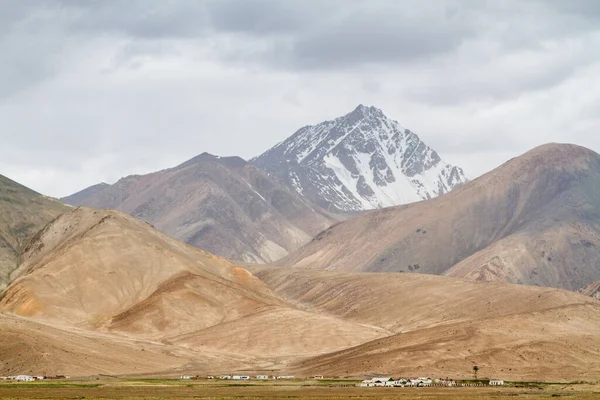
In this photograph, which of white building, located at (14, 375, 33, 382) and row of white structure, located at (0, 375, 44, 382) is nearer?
white building, located at (14, 375, 33, 382)

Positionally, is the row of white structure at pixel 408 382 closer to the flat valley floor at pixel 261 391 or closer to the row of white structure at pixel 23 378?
the flat valley floor at pixel 261 391

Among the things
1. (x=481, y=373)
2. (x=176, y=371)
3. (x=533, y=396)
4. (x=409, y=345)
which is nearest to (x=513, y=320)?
(x=409, y=345)

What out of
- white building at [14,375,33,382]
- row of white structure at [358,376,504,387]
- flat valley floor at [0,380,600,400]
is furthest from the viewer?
white building at [14,375,33,382]

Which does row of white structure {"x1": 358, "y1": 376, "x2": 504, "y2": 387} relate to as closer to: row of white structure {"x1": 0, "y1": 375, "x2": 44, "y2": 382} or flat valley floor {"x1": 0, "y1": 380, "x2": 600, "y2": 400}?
flat valley floor {"x1": 0, "y1": 380, "x2": 600, "y2": 400}

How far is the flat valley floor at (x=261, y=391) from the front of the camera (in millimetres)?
108750

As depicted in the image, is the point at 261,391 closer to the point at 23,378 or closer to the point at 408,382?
the point at 408,382

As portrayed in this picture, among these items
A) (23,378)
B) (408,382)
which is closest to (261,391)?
(408,382)

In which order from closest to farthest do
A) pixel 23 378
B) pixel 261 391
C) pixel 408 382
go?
1. pixel 261 391
2. pixel 408 382
3. pixel 23 378

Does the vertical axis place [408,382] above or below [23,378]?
below

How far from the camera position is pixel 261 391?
119438 millimetres

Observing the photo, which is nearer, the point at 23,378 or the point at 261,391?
the point at 261,391

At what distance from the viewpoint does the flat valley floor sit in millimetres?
108750

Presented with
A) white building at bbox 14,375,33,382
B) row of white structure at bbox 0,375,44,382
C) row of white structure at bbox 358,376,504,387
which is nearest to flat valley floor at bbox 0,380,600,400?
row of white structure at bbox 358,376,504,387

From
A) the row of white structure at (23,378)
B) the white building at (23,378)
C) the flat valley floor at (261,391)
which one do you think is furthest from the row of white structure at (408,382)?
→ the white building at (23,378)
